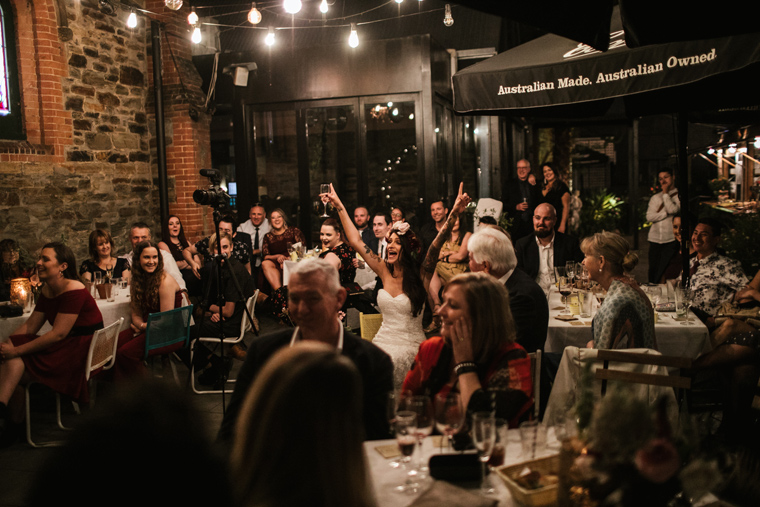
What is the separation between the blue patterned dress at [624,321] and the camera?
Answer: 322 cm

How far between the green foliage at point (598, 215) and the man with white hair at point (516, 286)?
401 inches

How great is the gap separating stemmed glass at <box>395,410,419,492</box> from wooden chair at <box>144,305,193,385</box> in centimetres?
317

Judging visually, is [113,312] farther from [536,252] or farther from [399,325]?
[536,252]

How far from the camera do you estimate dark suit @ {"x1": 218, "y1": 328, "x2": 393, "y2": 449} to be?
8.26 feet

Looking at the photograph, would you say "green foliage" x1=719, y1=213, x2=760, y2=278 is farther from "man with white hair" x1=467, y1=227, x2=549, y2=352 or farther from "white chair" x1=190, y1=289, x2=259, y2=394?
"white chair" x1=190, y1=289, x2=259, y2=394

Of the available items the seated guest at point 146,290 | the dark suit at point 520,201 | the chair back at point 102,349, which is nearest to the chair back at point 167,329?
the seated guest at point 146,290

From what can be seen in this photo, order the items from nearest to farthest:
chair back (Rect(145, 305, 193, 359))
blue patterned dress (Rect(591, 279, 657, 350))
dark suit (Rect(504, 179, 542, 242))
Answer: blue patterned dress (Rect(591, 279, 657, 350))
chair back (Rect(145, 305, 193, 359))
dark suit (Rect(504, 179, 542, 242))

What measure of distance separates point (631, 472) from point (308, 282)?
5.24 ft

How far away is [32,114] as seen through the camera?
7715mm

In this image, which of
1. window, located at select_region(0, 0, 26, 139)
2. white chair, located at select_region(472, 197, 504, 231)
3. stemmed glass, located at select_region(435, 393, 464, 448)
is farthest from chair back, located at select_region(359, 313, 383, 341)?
window, located at select_region(0, 0, 26, 139)

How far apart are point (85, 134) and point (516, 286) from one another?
22.5 feet

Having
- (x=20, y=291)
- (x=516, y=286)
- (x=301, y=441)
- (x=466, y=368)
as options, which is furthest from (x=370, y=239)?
(x=301, y=441)

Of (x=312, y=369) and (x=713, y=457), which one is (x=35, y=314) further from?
(x=713, y=457)

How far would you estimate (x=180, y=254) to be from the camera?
801cm
